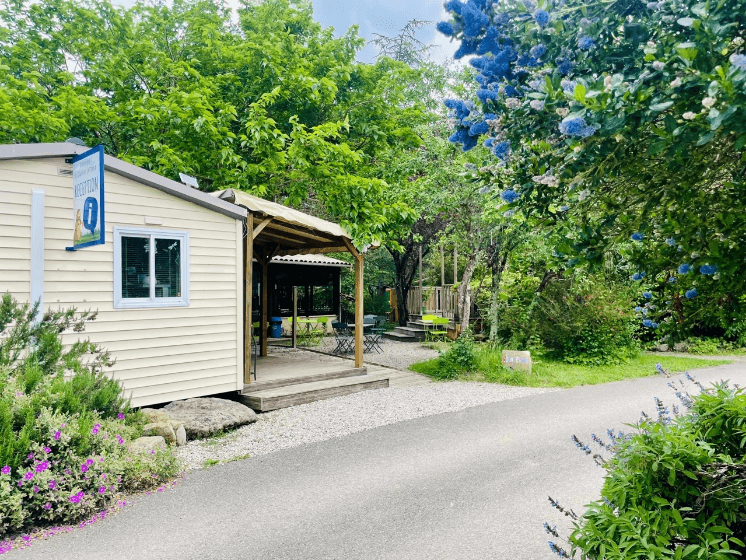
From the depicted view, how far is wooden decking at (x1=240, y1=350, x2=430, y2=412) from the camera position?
26.3 feet

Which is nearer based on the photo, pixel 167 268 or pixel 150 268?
pixel 150 268

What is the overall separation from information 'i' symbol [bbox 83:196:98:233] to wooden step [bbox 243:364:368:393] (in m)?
3.67

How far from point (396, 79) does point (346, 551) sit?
1314 centimetres

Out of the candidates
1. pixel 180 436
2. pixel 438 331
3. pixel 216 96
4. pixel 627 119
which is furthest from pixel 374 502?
pixel 438 331

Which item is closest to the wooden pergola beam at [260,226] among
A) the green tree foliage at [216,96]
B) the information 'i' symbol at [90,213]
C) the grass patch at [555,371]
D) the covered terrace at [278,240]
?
the covered terrace at [278,240]

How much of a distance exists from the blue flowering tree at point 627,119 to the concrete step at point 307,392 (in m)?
6.13

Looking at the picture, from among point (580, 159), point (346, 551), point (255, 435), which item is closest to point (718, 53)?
point (580, 159)

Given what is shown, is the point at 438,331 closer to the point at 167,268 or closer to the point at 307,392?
the point at 307,392

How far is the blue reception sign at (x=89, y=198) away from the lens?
5531 mm

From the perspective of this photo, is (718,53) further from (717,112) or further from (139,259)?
(139,259)

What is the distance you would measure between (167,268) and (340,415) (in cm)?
349

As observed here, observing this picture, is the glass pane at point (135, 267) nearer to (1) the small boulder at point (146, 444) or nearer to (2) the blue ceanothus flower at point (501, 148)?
(1) the small boulder at point (146, 444)

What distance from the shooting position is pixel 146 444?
17.6 ft

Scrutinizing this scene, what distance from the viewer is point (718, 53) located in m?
1.77
